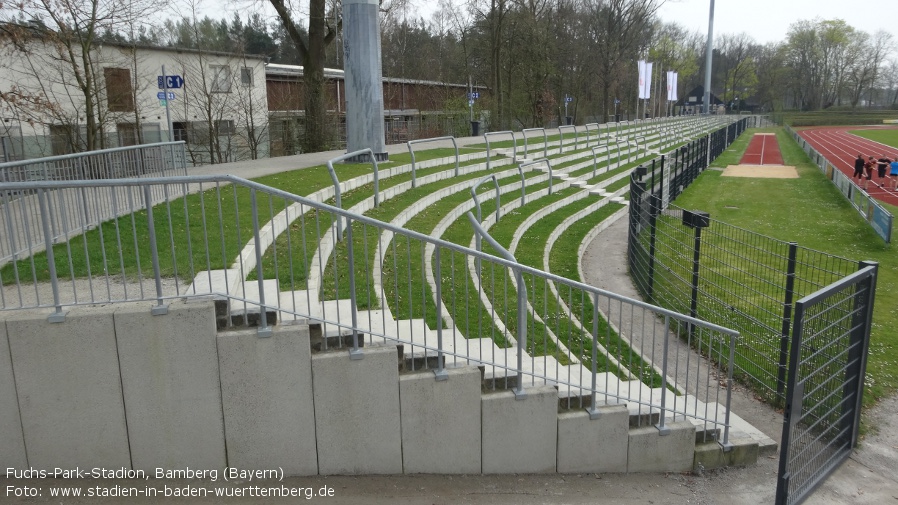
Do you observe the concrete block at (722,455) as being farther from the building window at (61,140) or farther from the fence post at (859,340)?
the building window at (61,140)

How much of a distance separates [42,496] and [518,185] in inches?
586

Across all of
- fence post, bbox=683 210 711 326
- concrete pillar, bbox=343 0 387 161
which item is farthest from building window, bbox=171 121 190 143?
fence post, bbox=683 210 711 326

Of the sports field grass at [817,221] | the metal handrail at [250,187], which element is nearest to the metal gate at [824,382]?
the metal handrail at [250,187]

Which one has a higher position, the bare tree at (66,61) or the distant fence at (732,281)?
the bare tree at (66,61)

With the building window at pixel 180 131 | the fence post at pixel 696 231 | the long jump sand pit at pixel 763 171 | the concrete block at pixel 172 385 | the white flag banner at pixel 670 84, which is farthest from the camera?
the white flag banner at pixel 670 84

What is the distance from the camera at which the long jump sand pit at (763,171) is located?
102ft

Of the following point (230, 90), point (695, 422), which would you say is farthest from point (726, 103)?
point (695, 422)

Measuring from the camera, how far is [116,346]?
16.4ft

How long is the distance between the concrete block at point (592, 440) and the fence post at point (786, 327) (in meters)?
2.21

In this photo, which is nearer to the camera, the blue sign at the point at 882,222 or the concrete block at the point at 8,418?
the concrete block at the point at 8,418

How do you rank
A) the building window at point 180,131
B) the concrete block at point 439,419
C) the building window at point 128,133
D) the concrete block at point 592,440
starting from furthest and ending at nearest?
the building window at point 180,131
the building window at point 128,133
the concrete block at point 592,440
the concrete block at point 439,419

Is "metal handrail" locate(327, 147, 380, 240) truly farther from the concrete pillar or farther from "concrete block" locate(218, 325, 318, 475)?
the concrete pillar

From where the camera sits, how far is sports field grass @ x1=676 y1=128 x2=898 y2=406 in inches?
347

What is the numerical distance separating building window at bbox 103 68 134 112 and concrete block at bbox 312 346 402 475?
21.5 m
